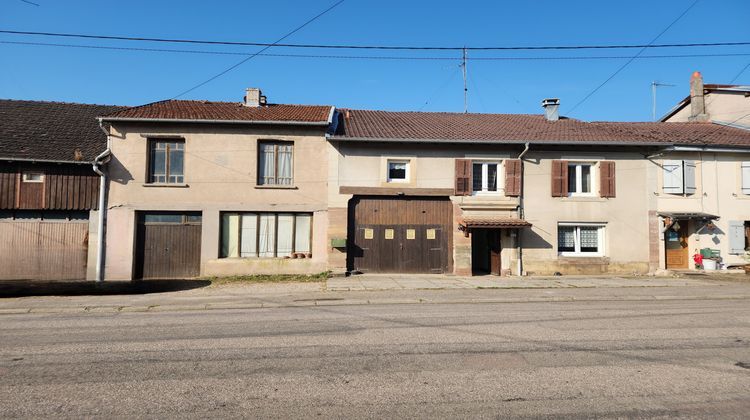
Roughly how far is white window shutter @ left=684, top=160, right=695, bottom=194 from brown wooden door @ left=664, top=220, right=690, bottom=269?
130cm

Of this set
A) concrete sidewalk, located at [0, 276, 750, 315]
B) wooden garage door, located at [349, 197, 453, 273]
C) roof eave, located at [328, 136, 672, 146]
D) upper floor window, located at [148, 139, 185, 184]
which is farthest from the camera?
wooden garage door, located at [349, 197, 453, 273]

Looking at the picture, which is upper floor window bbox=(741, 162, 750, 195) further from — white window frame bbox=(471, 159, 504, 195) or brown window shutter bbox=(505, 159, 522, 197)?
white window frame bbox=(471, 159, 504, 195)

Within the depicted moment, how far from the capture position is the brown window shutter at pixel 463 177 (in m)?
16.6

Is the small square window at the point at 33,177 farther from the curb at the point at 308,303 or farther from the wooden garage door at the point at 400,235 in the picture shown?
the wooden garage door at the point at 400,235

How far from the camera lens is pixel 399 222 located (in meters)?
16.5

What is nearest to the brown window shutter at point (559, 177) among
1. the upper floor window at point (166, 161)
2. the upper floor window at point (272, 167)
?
the upper floor window at point (272, 167)

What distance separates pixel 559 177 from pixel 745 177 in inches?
301

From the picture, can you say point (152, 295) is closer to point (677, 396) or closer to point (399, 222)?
point (399, 222)

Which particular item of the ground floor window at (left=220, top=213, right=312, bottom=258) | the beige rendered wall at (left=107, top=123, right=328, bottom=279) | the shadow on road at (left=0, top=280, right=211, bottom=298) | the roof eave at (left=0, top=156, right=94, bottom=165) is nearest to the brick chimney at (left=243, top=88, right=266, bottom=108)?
the beige rendered wall at (left=107, top=123, right=328, bottom=279)

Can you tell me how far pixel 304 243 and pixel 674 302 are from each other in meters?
11.7

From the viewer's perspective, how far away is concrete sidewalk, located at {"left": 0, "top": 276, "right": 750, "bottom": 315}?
1028 cm

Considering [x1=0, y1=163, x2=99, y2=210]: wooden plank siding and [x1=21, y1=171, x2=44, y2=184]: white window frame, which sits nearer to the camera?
[x1=0, y1=163, x2=99, y2=210]: wooden plank siding

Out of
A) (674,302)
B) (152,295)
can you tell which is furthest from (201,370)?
(674,302)

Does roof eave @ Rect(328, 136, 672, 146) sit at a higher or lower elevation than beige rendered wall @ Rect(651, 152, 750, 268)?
higher
